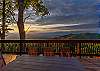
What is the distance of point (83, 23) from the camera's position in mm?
15969

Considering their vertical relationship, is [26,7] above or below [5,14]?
above

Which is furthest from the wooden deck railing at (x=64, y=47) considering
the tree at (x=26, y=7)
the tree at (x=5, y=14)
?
the tree at (x=5, y=14)

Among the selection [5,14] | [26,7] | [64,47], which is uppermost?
[26,7]

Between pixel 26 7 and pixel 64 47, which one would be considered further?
pixel 26 7

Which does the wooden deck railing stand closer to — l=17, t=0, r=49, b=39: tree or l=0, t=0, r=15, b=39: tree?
l=17, t=0, r=49, b=39: tree

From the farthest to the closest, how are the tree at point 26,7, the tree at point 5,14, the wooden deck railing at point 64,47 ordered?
the tree at point 5,14 < the tree at point 26,7 < the wooden deck railing at point 64,47

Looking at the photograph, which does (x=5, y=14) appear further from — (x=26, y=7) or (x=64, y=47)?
(x=64, y=47)

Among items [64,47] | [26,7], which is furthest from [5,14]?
[64,47]

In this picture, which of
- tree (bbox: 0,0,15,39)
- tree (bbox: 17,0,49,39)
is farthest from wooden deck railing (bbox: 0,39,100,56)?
tree (bbox: 0,0,15,39)

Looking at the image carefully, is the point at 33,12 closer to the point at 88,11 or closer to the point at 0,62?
the point at 88,11

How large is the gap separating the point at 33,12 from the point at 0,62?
9.87 m

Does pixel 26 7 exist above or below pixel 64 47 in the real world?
above

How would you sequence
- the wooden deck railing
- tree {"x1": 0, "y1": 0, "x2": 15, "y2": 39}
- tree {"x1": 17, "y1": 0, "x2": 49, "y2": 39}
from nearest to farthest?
the wooden deck railing → tree {"x1": 17, "y1": 0, "x2": 49, "y2": 39} → tree {"x1": 0, "y1": 0, "x2": 15, "y2": 39}

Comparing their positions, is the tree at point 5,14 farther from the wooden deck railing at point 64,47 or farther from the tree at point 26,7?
the wooden deck railing at point 64,47
